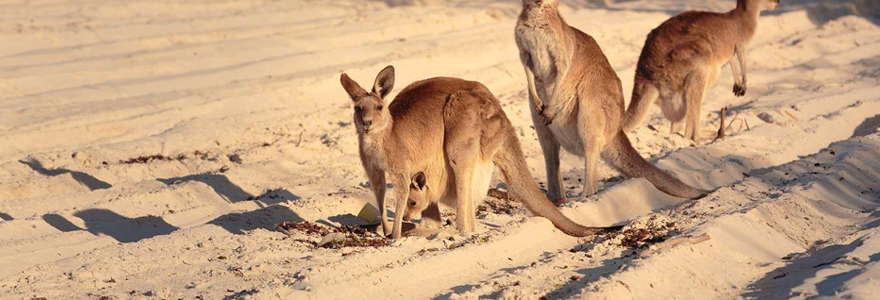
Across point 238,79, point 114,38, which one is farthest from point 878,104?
point 114,38

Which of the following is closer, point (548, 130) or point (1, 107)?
point (548, 130)

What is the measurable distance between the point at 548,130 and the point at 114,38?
251 inches

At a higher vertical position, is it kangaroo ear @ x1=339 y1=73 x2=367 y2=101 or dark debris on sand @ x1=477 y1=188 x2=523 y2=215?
kangaroo ear @ x1=339 y1=73 x2=367 y2=101

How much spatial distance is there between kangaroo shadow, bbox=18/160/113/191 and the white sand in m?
0.02

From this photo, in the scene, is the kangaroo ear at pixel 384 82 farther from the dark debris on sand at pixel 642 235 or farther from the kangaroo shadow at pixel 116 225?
the kangaroo shadow at pixel 116 225

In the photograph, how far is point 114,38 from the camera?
43.1 ft

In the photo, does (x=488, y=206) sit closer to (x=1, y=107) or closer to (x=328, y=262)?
(x=328, y=262)

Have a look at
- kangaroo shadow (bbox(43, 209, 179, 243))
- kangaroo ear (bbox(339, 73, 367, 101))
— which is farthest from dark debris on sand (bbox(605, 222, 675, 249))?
kangaroo shadow (bbox(43, 209, 179, 243))

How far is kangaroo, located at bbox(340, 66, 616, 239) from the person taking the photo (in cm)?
682

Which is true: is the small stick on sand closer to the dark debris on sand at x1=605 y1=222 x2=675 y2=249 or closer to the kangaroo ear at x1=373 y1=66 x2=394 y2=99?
the dark debris on sand at x1=605 y1=222 x2=675 y2=249

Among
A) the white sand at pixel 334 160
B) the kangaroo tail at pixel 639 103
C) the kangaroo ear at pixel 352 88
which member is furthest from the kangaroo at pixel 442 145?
the kangaroo tail at pixel 639 103

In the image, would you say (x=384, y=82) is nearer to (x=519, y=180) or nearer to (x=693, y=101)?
(x=519, y=180)

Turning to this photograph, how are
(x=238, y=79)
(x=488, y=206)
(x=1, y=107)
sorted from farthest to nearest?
(x=238, y=79) → (x=1, y=107) → (x=488, y=206)

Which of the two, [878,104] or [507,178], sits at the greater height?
[507,178]
